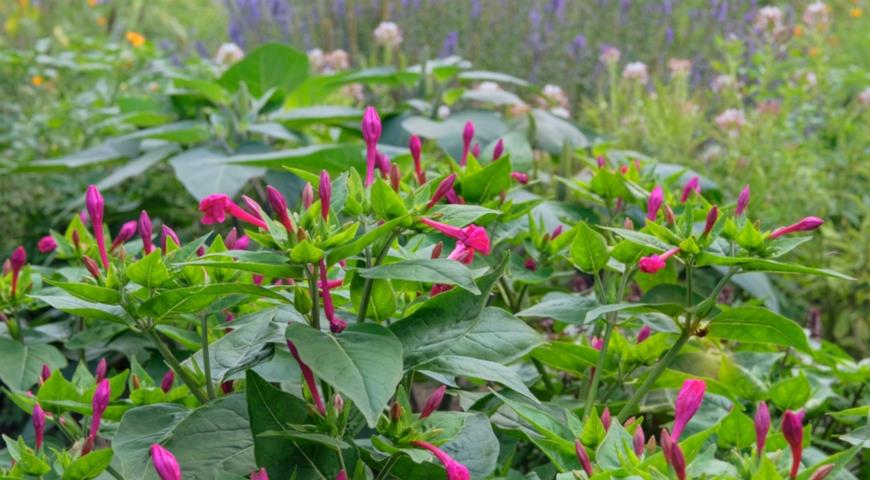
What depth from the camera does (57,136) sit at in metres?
3.12

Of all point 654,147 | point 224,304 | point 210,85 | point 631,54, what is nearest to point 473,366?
point 224,304

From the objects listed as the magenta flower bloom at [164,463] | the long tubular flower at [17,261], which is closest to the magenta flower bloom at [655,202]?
the magenta flower bloom at [164,463]

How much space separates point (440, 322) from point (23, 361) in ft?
2.30

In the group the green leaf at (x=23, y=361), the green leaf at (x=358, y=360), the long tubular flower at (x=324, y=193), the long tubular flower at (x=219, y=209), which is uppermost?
the long tubular flower at (x=324, y=193)

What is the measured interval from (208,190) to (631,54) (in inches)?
131

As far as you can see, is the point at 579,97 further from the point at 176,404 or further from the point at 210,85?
the point at 176,404

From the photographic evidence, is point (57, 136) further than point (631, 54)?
No

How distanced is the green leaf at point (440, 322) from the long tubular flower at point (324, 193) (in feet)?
0.46

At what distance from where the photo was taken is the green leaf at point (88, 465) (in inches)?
37.7

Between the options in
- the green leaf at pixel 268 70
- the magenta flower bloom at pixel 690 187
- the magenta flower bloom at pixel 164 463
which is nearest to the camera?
the magenta flower bloom at pixel 164 463

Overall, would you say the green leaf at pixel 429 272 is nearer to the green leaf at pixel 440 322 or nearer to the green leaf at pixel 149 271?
the green leaf at pixel 440 322

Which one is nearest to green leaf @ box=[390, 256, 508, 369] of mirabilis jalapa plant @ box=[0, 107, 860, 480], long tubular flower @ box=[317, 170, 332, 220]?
mirabilis jalapa plant @ box=[0, 107, 860, 480]

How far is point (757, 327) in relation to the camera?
3.56 ft

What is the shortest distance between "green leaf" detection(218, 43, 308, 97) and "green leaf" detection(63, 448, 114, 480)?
1.82 metres
